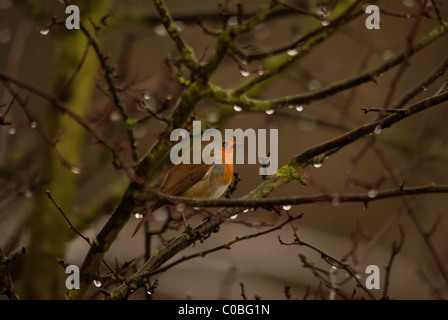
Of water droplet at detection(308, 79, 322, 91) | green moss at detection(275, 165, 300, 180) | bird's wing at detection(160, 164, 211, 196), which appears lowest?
green moss at detection(275, 165, 300, 180)

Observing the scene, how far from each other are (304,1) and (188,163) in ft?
4.20

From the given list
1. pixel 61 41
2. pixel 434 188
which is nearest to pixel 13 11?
pixel 61 41

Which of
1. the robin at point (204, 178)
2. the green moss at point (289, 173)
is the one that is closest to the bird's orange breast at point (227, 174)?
the robin at point (204, 178)

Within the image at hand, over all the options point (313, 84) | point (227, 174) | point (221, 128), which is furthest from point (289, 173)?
point (313, 84)

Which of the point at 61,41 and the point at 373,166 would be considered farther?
the point at 373,166

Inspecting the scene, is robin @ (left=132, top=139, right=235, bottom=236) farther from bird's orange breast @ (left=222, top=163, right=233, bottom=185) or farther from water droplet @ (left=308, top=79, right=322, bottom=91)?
water droplet @ (left=308, top=79, right=322, bottom=91)

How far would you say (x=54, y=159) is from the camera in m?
2.78

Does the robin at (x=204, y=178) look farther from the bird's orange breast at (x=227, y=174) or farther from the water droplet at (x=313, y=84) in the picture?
the water droplet at (x=313, y=84)

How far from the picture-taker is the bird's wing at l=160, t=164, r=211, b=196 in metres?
2.52

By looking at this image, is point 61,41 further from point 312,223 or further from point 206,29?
point 312,223

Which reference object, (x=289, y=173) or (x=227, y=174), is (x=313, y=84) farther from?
(x=289, y=173)

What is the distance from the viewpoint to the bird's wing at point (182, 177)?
252cm

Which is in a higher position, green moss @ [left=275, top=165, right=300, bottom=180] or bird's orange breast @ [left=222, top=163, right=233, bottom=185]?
bird's orange breast @ [left=222, top=163, right=233, bottom=185]

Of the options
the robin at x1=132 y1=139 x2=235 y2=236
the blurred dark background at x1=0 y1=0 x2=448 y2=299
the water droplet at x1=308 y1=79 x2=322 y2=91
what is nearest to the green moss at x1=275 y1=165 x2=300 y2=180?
the blurred dark background at x1=0 y1=0 x2=448 y2=299
